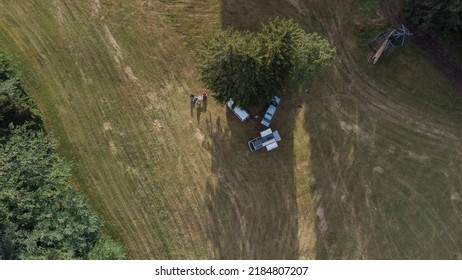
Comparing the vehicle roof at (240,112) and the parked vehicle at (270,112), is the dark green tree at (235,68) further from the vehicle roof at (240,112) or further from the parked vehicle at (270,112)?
the parked vehicle at (270,112)

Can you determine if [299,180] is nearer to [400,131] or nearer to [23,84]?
[400,131]

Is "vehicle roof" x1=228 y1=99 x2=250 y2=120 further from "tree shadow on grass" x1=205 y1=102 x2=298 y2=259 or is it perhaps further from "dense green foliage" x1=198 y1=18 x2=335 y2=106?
"dense green foliage" x1=198 y1=18 x2=335 y2=106

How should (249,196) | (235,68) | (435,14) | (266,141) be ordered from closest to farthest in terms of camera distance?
(235,68) < (435,14) < (266,141) < (249,196)

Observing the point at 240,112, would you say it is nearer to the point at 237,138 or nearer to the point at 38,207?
the point at 237,138

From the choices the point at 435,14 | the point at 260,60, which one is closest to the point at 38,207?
the point at 260,60

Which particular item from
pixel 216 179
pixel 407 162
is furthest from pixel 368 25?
pixel 216 179

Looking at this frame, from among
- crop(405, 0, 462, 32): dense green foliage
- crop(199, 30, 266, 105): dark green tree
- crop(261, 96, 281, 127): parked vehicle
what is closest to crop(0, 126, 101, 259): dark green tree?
crop(199, 30, 266, 105): dark green tree

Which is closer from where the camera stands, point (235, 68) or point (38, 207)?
point (38, 207)
